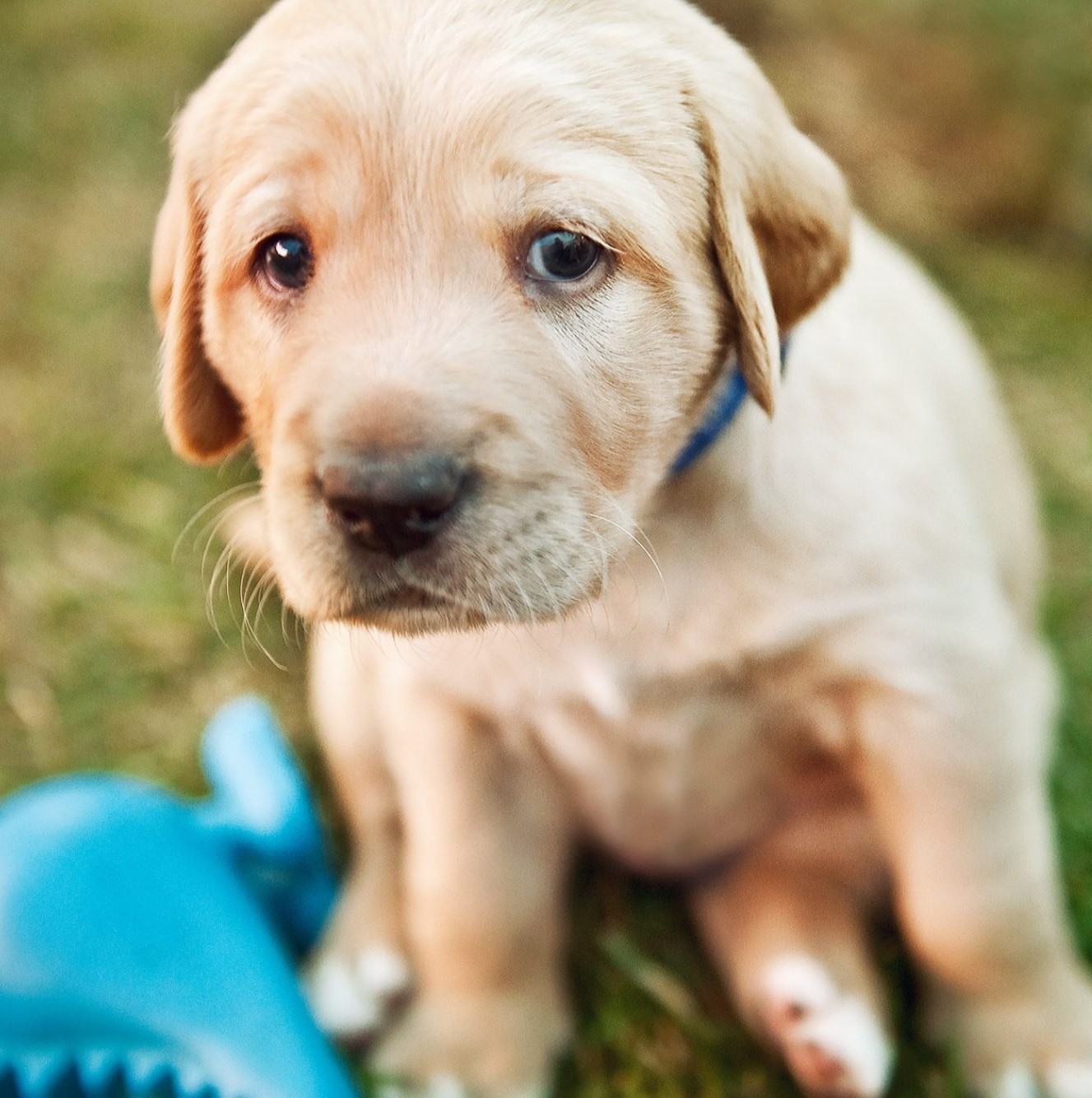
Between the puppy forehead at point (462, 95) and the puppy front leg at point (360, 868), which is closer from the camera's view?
the puppy forehead at point (462, 95)

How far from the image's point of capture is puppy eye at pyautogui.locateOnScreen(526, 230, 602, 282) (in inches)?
72.7

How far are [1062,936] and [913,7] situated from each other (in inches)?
146

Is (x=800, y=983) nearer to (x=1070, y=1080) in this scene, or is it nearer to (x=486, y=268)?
(x=1070, y=1080)

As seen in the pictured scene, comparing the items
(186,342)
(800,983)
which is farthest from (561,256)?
(800,983)

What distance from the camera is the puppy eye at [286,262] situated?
6.37 ft

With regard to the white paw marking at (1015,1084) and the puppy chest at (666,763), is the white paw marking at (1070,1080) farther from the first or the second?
the puppy chest at (666,763)

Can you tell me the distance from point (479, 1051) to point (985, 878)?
3.24ft

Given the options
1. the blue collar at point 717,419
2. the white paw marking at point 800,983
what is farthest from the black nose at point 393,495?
the white paw marking at point 800,983

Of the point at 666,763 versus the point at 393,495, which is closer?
the point at 393,495

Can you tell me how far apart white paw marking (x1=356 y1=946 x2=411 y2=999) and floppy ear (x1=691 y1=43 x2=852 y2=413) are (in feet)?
4.64

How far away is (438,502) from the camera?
1729mm

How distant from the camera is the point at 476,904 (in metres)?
2.53

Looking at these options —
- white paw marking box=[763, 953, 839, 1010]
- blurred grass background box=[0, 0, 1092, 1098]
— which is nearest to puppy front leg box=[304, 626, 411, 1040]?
blurred grass background box=[0, 0, 1092, 1098]

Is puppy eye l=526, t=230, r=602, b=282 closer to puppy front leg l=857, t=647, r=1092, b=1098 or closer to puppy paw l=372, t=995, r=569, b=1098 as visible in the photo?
puppy front leg l=857, t=647, r=1092, b=1098
